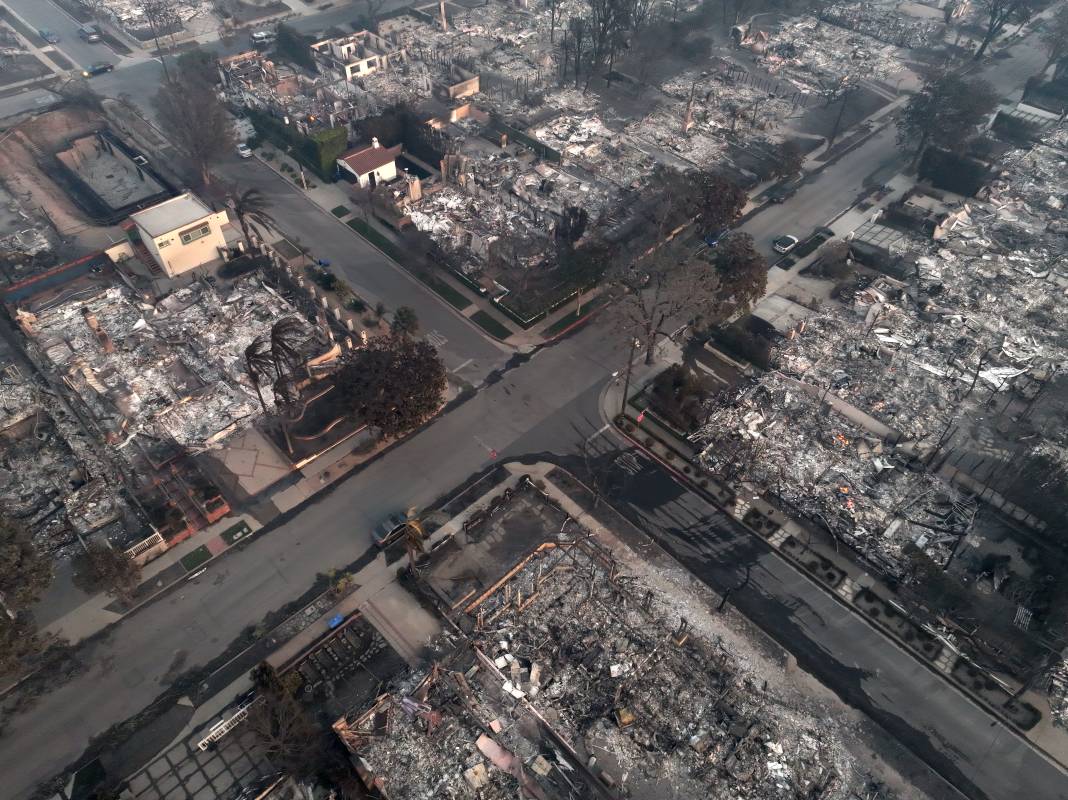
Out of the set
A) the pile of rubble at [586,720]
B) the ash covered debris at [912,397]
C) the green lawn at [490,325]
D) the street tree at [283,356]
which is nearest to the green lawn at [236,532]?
the street tree at [283,356]

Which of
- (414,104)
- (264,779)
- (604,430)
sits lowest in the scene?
(264,779)

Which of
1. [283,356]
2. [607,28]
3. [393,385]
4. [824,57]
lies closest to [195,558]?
[283,356]

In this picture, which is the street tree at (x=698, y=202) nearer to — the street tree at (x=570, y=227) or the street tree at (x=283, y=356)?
the street tree at (x=570, y=227)

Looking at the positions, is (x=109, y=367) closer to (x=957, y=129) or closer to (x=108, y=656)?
(x=108, y=656)

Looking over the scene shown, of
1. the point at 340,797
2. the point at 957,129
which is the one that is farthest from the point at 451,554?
the point at 957,129

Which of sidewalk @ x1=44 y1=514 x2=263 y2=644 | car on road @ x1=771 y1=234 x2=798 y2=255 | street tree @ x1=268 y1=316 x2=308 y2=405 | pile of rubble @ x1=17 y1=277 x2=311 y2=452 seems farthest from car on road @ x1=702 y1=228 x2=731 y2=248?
sidewalk @ x1=44 y1=514 x2=263 y2=644

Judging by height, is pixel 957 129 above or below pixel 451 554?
above
